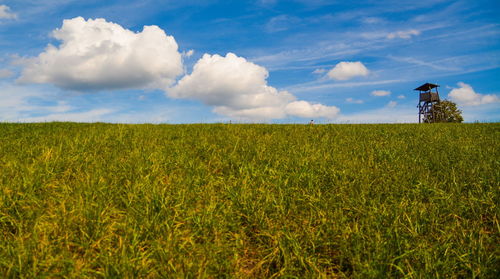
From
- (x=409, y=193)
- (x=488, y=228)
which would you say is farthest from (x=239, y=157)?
(x=488, y=228)

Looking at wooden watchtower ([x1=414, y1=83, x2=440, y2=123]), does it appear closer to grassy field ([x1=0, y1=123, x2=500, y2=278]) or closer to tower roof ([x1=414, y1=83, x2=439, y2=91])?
tower roof ([x1=414, y1=83, x2=439, y2=91])

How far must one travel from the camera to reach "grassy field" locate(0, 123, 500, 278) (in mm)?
2920

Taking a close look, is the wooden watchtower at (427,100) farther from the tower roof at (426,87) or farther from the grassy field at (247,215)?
the grassy field at (247,215)

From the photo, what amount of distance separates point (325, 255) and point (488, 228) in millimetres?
2327

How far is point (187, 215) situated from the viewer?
3.74 metres

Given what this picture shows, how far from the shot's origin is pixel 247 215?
3.83m

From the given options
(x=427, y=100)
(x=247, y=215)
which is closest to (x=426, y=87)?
(x=427, y=100)

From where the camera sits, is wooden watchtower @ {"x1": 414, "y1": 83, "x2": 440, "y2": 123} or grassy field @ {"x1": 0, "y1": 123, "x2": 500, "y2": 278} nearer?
grassy field @ {"x1": 0, "y1": 123, "x2": 500, "y2": 278}

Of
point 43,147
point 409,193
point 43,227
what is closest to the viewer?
point 43,227

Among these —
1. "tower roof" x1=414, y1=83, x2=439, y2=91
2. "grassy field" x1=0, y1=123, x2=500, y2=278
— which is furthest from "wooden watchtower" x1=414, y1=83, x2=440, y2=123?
"grassy field" x1=0, y1=123, x2=500, y2=278

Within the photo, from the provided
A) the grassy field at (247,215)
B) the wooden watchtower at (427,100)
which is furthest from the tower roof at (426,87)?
the grassy field at (247,215)

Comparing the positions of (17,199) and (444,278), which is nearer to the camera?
(444,278)

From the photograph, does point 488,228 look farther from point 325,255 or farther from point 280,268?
point 280,268

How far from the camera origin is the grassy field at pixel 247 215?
2920 mm
